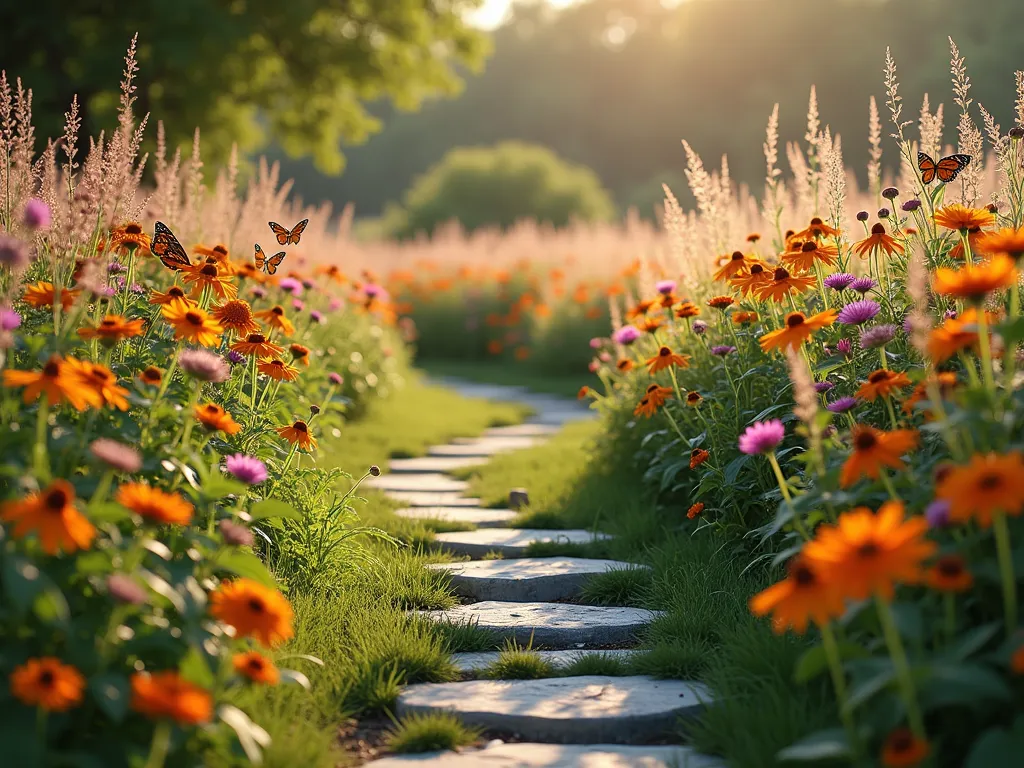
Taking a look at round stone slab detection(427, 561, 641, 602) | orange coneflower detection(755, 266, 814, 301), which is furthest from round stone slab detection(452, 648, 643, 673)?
orange coneflower detection(755, 266, 814, 301)

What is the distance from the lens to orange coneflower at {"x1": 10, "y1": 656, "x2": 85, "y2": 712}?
1.51 m

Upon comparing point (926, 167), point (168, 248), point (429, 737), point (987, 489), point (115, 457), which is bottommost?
point (429, 737)

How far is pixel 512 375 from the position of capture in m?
9.86

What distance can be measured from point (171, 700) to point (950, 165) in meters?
2.73

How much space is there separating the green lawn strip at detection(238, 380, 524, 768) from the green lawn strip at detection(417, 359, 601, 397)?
15.5 feet

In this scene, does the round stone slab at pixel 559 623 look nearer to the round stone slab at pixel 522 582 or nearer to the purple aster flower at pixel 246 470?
the round stone slab at pixel 522 582

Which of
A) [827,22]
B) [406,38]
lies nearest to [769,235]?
[406,38]

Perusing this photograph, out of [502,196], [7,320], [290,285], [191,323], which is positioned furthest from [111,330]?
[502,196]

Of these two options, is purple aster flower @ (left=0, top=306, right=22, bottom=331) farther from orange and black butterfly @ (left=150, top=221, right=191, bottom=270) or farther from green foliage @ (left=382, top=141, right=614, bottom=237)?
green foliage @ (left=382, top=141, right=614, bottom=237)

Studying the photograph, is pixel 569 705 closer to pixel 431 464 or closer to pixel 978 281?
pixel 978 281

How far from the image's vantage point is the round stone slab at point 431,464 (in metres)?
5.16

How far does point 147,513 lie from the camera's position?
5.68 ft

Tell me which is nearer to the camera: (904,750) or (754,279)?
(904,750)

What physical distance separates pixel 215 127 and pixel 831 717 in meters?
8.94
